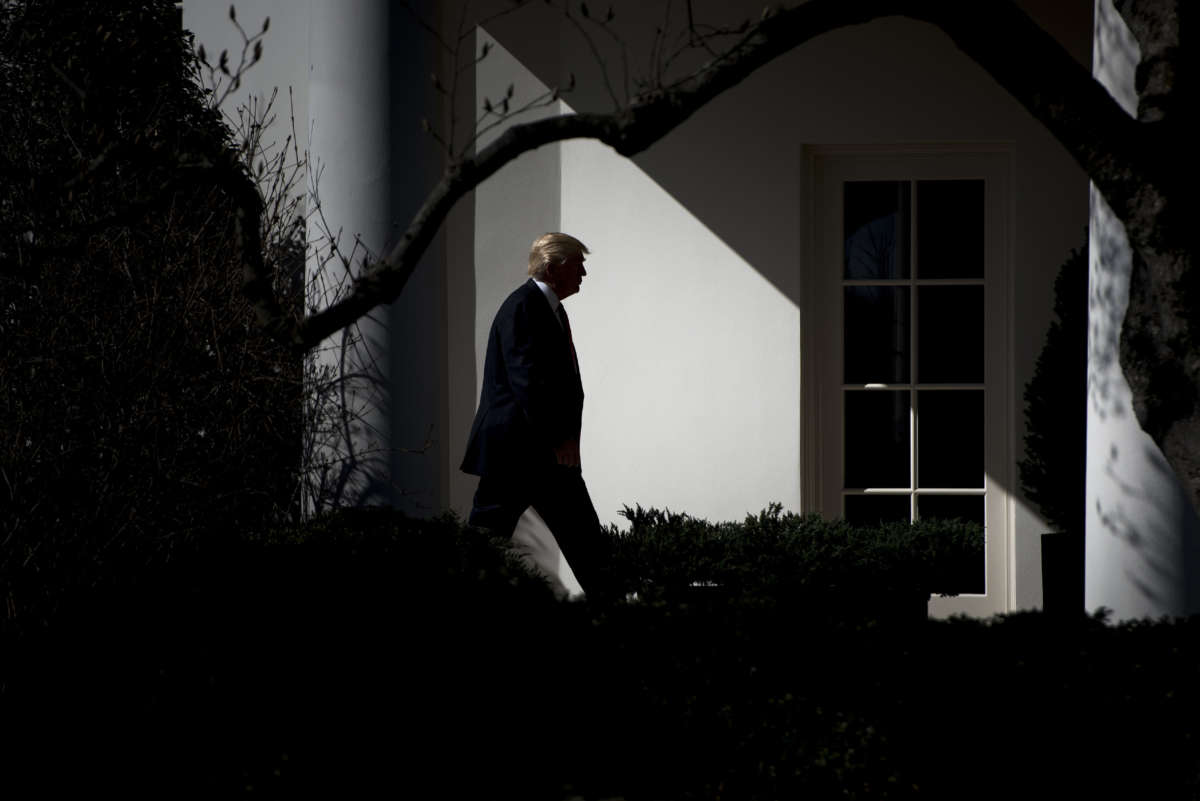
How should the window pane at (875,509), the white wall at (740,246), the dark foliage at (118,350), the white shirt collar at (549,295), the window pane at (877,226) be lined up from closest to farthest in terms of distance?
the dark foliage at (118,350)
the white shirt collar at (549,295)
the white wall at (740,246)
the window pane at (877,226)
the window pane at (875,509)

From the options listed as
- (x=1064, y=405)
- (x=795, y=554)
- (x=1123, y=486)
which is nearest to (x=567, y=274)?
(x=795, y=554)

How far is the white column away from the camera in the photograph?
4.64 m

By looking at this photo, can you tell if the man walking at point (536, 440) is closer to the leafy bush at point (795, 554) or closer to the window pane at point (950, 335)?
the leafy bush at point (795, 554)

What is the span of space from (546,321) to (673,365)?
6.87 feet

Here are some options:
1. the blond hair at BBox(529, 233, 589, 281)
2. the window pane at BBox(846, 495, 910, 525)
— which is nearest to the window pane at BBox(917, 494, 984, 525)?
the window pane at BBox(846, 495, 910, 525)

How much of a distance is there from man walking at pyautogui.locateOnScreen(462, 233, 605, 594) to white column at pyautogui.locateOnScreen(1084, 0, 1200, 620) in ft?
6.80

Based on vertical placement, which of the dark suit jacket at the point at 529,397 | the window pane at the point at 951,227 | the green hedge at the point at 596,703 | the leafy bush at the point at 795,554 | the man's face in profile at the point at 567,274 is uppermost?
the window pane at the point at 951,227

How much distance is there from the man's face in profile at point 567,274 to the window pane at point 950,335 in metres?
2.59

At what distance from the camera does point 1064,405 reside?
Result: 692 centimetres

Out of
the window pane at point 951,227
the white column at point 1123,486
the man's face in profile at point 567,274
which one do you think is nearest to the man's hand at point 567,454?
the man's face in profile at point 567,274

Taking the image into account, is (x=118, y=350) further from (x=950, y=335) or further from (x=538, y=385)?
(x=950, y=335)

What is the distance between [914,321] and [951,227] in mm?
572

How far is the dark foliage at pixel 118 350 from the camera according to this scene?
5355mm

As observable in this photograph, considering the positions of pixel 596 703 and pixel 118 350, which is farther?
pixel 118 350
